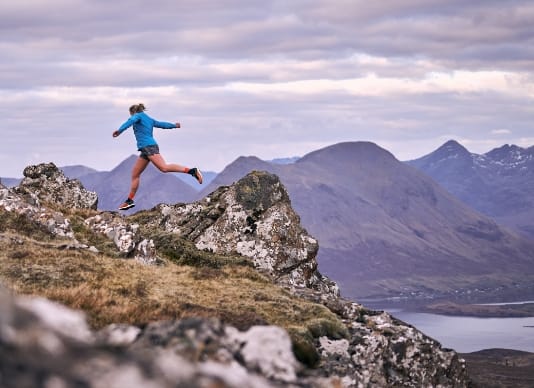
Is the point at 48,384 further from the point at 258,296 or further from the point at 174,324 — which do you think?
the point at 258,296

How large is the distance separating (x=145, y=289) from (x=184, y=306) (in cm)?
325

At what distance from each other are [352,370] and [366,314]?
18.8ft

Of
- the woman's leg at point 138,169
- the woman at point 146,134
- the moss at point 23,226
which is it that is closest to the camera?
the woman at point 146,134

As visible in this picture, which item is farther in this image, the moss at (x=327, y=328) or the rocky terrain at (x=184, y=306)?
the moss at (x=327, y=328)

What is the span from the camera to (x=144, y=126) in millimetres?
29766

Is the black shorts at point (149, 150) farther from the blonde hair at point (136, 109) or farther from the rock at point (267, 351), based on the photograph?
the rock at point (267, 351)

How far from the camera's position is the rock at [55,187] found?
131 ft

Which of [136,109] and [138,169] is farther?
[138,169]

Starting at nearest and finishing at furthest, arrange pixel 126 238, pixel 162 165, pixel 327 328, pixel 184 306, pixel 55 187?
pixel 184 306 → pixel 327 328 → pixel 126 238 → pixel 162 165 → pixel 55 187

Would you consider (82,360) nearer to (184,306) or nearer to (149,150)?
(184,306)

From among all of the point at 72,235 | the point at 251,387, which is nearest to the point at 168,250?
the point at 72,235

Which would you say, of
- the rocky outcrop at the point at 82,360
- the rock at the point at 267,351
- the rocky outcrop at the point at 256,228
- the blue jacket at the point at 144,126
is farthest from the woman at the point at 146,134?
the rocky outcrop at the point at 82,360

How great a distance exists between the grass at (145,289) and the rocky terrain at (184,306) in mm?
67

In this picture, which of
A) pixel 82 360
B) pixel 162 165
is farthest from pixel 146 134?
pixel 82 360
